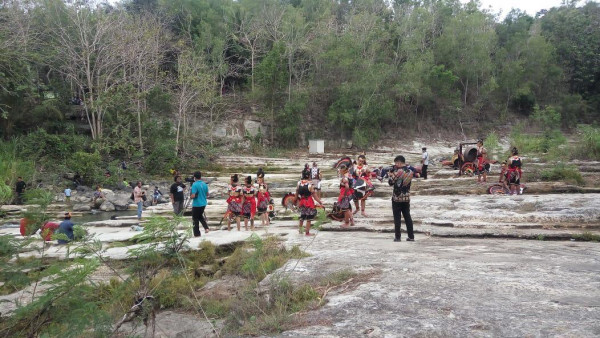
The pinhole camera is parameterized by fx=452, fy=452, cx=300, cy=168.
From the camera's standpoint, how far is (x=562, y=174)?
1570cm

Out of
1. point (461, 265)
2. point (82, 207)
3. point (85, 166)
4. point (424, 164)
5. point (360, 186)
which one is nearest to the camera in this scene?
point (461, 265)

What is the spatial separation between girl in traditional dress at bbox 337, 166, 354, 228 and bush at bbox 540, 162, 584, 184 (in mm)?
8875

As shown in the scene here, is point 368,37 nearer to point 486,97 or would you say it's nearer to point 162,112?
point 486,97

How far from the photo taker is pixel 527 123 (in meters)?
49.3

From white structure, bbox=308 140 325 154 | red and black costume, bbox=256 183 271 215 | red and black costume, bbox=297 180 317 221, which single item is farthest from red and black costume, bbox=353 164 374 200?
white structure, bbox=308 140 325 154

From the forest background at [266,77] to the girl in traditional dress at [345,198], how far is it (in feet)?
52.8

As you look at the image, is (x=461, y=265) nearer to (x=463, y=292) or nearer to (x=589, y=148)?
(x=463, y=292)

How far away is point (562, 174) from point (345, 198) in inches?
373

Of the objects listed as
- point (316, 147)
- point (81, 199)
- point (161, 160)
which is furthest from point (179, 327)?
point (316, 147)

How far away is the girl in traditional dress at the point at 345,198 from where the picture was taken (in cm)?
1053

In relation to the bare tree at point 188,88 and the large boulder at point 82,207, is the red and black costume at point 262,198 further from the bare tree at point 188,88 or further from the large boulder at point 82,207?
the bare tree at point 188,88

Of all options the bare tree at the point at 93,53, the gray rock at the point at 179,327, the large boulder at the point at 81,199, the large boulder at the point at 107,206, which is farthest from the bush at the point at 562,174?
the bare tree at the point at 93,53

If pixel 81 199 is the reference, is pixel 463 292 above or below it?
above

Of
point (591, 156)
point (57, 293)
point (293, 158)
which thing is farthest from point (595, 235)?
point (293, 158)
